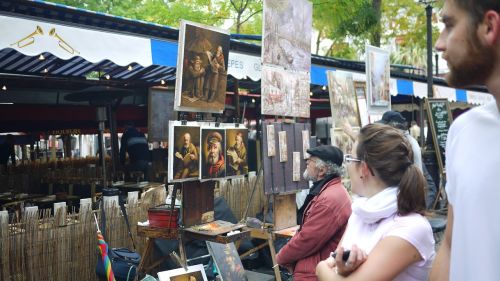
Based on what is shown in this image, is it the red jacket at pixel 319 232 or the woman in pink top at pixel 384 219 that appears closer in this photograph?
the woman in pink top at pixel 384 219

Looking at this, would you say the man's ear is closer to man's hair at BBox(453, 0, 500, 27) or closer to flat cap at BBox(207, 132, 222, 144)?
man's hair at BBox(453, 0, 500, 27)

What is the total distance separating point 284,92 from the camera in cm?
570

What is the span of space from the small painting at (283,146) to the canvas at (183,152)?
1.36 meters

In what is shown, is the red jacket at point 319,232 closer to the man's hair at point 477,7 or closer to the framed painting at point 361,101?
the man's hair at point 477,7

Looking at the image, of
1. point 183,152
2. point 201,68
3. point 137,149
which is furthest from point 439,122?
point 183,152

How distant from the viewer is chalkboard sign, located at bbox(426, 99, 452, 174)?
9.54 meters

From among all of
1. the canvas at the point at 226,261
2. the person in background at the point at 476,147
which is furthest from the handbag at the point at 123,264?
the person in background at the point at 476,147

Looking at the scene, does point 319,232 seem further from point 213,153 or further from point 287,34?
point 287,34

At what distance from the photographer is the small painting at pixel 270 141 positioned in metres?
5.34

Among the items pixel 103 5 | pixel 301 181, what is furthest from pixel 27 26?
pixel 103 5

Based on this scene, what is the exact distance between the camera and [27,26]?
436cm

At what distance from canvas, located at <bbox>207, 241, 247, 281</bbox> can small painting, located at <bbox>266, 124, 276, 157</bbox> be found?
111 cm

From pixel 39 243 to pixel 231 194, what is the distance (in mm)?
2696

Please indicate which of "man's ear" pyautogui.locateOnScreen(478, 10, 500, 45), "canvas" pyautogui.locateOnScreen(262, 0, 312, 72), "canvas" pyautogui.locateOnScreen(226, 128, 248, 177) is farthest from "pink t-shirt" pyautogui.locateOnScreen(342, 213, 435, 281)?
Result: "canvas" pyautogui.locateOnScreen(262, 0, 312, 72)
